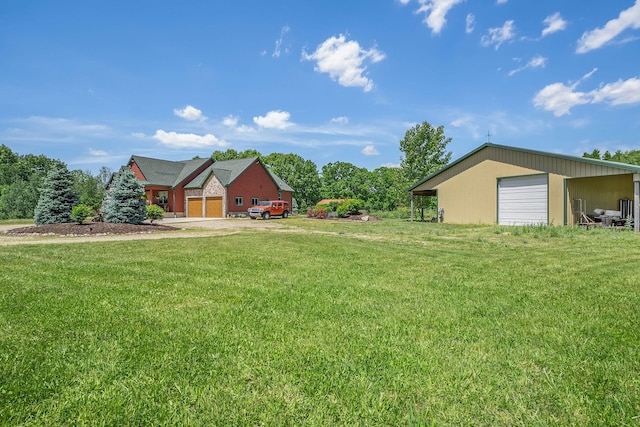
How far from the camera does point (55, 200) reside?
59.8ft

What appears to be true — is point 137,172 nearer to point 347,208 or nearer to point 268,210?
point 268,210

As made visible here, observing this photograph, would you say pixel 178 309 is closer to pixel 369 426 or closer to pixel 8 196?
pixel 369 426

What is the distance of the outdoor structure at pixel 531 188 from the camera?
1731cm

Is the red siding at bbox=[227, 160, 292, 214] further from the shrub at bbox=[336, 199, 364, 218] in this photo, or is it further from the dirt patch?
the shrub at bbox=[336, 199, 364, 218]

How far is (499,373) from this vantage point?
263 centimetres

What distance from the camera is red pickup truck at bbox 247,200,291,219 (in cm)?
2956

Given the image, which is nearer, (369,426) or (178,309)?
(369,426)

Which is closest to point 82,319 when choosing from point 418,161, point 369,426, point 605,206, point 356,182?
point 369,426

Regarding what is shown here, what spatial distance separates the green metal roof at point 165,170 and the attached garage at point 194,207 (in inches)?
93.9

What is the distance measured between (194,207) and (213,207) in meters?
3.20

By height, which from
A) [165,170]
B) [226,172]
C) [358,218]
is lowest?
[358,218]

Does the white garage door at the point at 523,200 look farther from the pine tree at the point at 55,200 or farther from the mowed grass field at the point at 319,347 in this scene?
the pine tree at the point at 55,200

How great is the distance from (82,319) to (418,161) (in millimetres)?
30711

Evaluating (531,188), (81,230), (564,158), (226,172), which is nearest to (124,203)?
(81,230)
